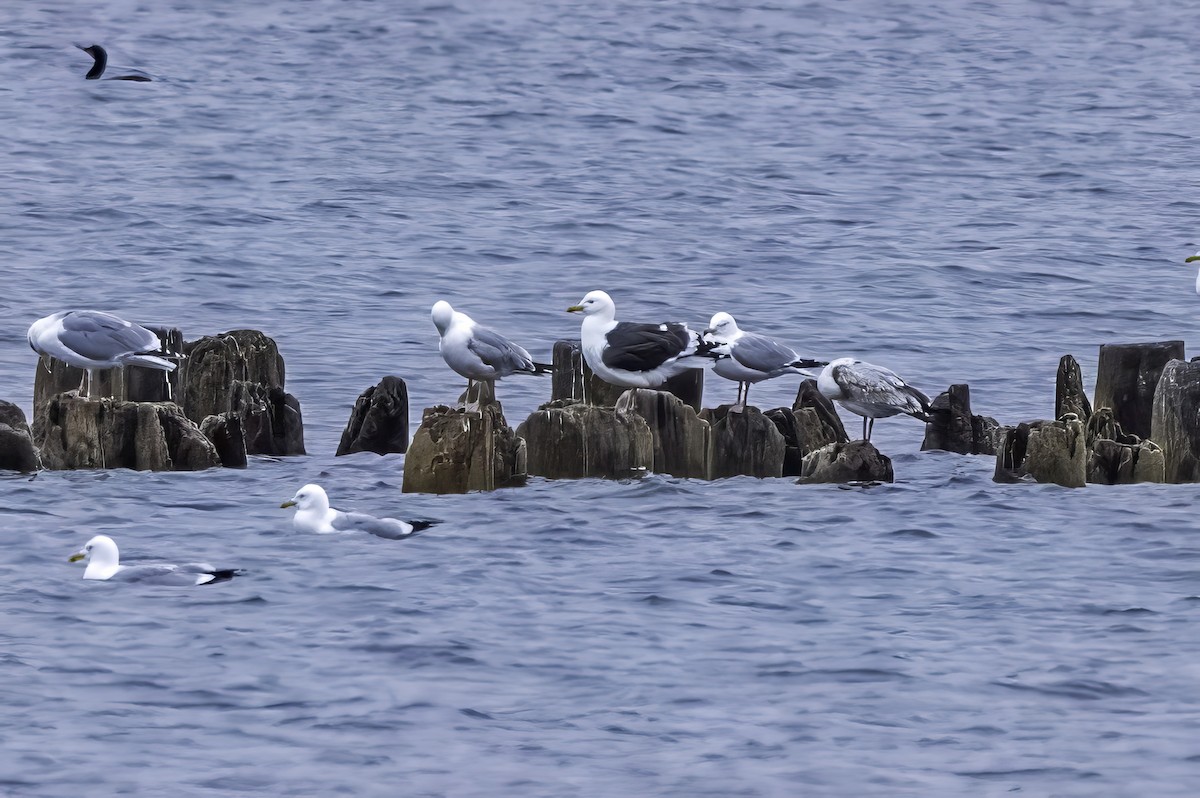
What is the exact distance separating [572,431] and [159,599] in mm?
4022

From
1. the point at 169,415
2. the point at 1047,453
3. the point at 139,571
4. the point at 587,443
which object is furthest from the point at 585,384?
the point at 139,571

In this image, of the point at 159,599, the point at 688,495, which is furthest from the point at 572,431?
the point at 159,599

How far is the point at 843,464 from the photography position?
15312 mm

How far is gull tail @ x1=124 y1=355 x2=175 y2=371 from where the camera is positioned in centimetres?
1603

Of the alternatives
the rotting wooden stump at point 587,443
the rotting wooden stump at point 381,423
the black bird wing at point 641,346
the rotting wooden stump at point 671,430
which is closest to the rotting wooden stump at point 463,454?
the rotting wooden stump at point 587,443

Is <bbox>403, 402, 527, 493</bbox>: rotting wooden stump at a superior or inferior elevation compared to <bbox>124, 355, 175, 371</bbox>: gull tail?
inferior

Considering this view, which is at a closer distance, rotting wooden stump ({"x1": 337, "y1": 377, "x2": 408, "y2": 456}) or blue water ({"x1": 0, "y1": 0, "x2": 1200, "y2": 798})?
blue water ({"x1": 0, "y1": 0, "x2": 1200, "y2": 798})

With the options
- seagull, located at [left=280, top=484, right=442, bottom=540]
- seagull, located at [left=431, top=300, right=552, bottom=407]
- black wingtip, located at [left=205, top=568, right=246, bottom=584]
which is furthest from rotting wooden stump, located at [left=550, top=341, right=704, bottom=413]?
black wingtip, located at [left=205, top=568, right=246, bottom=584]

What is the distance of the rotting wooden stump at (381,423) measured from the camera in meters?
16.9

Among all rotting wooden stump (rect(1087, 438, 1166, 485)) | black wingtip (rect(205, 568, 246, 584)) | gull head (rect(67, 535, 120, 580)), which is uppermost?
rotting wooden stump (rect(1087, 438, 1166, 485))

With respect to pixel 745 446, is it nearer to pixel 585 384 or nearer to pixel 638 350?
pixel 638 350

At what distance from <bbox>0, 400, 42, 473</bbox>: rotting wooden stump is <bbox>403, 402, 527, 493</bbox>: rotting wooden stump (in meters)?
2.88

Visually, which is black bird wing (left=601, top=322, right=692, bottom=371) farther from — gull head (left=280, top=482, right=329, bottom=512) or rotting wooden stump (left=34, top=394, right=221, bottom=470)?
rotting wooden stump (left=34, top=394, right=221, bottom=470)

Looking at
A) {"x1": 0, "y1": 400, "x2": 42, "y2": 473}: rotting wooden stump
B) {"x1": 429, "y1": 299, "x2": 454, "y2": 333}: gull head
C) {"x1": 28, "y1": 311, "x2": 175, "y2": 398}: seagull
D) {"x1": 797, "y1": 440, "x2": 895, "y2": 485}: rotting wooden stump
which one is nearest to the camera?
{"x1": 797, "y1": 440, "x2": 895, "y2": 485}: rotting wooden stump
